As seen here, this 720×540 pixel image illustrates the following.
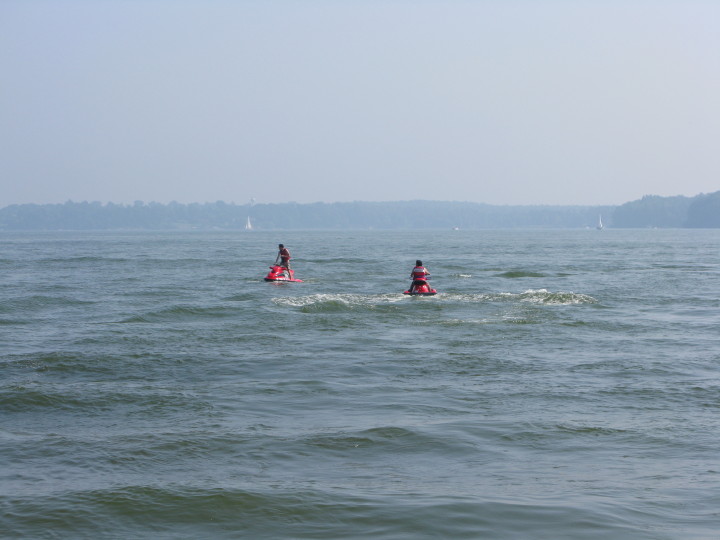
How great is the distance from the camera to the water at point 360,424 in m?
8.09

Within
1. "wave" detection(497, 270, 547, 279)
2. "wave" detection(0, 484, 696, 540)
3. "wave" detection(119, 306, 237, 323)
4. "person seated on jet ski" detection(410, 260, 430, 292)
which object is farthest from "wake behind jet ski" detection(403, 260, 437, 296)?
"wave" detection(0, 484, 696, 540)

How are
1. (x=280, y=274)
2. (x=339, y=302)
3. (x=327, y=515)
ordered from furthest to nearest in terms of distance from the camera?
(x=280, y=274) → (x=339, y=302) → (x=327, y=515)

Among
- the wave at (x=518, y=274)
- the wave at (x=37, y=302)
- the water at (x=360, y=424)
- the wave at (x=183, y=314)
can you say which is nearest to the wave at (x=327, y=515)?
the water at (x=360, y=424)

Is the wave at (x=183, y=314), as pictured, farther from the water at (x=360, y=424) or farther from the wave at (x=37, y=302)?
the wave at (x=37, y=302)

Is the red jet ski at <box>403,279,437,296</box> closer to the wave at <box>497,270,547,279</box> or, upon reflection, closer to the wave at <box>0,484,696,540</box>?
the wave at <box>497,270,547,279</box>

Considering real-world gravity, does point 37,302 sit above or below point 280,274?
below

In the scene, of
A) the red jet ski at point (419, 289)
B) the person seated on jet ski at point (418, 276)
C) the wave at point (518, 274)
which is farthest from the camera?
the wave at point (518, 274)

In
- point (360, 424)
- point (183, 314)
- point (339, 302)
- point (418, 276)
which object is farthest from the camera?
point (418, 276)

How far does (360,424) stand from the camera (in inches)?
448

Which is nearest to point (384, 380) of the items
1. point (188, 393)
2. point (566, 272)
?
point (188, 393)

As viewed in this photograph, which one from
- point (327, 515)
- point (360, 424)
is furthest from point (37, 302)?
point (327, 515)

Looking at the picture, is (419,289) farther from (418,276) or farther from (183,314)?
(183,314)

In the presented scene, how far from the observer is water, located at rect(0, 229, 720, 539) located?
8086 mm

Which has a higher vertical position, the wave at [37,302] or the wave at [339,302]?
the wave at [339,302]
